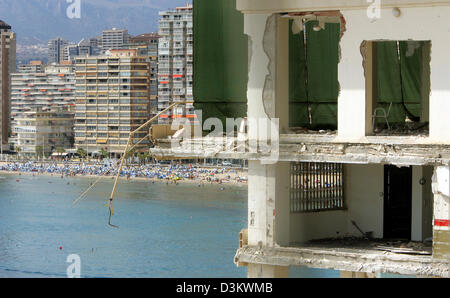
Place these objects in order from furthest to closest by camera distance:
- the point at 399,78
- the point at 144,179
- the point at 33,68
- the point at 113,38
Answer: the point at 113,38
the point at 33,68
the point at 144,179
the point at 399,78

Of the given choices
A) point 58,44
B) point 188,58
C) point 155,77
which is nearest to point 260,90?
point 188,58

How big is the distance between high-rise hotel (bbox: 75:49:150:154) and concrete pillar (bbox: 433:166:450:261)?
8687 centimetres

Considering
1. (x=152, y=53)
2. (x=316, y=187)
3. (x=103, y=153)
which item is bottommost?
(x=103, y=153)

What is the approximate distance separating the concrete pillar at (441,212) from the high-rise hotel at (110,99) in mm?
86874

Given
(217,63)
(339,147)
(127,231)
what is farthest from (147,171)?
(339,147)

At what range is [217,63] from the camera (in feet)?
28.7

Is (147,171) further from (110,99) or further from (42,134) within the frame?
(42,134)

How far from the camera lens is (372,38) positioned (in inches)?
297

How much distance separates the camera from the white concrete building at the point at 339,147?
7.41 m

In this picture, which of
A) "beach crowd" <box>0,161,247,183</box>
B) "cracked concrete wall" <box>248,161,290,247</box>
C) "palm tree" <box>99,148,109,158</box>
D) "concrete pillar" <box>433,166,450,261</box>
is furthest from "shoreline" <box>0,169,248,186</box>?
"concrete pillar" <box>433,166,450,261</box>

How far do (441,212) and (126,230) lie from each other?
151 ft

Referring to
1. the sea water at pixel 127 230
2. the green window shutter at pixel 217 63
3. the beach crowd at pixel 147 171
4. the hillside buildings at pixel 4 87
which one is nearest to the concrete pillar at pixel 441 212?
the green window shutter at pixel 217 63

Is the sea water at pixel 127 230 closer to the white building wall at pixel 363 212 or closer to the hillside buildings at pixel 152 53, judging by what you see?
the white building wall at pixel 363 212

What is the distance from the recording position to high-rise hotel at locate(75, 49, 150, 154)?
94812 millimetres
